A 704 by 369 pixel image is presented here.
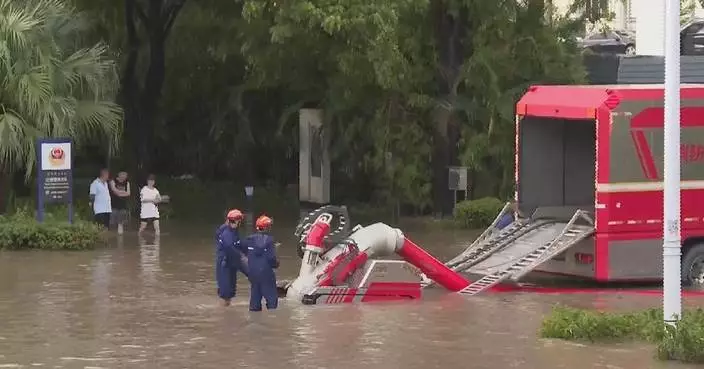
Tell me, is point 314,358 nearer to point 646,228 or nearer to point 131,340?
point 131,340

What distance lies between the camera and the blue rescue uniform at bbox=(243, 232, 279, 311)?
60.4 ft

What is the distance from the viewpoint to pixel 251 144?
129 feet

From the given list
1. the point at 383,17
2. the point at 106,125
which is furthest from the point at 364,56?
the point at 106,125

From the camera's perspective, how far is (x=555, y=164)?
77.9 ft

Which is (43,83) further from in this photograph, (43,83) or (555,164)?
(555,164)

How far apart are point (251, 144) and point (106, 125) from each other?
10.5 meters

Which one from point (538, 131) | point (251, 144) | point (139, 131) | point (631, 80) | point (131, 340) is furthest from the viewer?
point (251, 144)

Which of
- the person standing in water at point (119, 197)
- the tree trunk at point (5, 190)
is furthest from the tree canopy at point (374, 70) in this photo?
the person standing in water at point (119, 197)

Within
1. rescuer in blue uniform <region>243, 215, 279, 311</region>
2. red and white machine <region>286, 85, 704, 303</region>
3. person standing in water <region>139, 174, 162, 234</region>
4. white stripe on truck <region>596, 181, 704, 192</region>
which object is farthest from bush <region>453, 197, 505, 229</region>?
rescuer in blue uniform <region>243, 215, 279, 311</region>

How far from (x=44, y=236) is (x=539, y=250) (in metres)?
9.24

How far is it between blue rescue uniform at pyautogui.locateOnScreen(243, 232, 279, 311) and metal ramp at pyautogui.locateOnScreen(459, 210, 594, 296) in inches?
131

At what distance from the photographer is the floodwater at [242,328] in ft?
49.5

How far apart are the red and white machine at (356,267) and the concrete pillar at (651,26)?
17.5 metres

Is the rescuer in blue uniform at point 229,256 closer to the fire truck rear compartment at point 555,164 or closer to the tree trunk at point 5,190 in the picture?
the fire truck rear compartment at point 555,164
